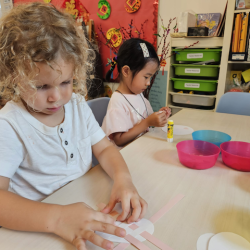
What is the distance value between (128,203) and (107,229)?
0.09 m

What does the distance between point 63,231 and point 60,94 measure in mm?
322

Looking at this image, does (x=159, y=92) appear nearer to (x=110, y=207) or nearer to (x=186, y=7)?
(x=186, y=7)

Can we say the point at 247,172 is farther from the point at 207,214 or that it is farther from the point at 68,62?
the point at 68,62

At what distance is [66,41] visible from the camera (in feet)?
1.77

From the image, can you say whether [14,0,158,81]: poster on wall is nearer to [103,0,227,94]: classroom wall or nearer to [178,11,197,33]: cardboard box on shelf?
[103,0,227,94]: classroom wall

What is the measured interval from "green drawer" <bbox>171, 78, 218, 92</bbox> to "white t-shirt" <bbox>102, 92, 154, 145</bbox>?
86cm

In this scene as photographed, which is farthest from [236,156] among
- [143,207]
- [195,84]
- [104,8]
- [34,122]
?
[104,8]

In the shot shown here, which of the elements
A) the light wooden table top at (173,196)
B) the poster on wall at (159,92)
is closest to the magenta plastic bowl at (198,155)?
the light wooden table top at (173,196)

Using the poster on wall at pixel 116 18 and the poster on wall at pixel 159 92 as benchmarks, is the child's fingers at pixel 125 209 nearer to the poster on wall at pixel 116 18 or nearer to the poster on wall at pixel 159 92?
the poster on wall at pixel 116 18

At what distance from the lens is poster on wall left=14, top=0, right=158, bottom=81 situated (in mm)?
2277

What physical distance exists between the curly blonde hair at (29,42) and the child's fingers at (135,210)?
350 millimetres

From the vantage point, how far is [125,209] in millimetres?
449

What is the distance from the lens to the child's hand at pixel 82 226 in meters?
0.36

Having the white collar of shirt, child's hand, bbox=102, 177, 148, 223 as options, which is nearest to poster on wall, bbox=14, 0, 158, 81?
the white collar of shirt
